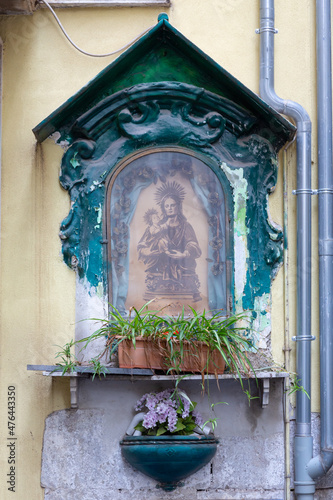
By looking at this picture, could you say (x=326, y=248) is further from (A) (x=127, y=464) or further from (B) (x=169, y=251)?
(A) (x=127, y=464)

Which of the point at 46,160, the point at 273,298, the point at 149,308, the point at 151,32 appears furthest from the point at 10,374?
the point at 151,32

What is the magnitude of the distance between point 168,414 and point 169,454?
240mm

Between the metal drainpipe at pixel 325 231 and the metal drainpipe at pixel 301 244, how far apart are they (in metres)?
0.08

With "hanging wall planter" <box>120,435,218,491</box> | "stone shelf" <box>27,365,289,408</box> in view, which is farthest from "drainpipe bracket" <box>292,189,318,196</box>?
"hanging wall planter" <box>120,435,218,491</box>

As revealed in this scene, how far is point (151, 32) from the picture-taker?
5047mm

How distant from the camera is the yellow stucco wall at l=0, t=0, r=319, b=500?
516 centimetres

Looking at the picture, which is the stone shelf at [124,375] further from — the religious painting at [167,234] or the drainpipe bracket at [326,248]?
the drainpipe bracket at [326,248]

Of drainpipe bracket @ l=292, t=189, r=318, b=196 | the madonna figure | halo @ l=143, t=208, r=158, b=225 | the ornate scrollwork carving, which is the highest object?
the ornate scrollwork carving

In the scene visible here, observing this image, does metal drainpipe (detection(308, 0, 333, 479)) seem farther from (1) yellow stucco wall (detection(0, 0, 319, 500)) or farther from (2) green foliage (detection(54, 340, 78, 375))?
(2) green foliage (detection(54, 340, 78, 375))

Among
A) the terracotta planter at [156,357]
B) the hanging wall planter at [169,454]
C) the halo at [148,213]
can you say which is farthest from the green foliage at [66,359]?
the halo at [148,213]

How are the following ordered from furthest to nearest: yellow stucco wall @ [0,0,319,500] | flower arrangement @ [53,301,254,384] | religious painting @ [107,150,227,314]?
religious painting @ [107,150,227,314]
yellow stucco wall @ [0,0,319,500]
flower arrangement @ [53,301,254,384]

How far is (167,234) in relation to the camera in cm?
532

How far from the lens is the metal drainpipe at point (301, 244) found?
5.07 metres

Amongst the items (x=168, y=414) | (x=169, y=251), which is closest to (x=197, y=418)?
(x=168, y=414)
